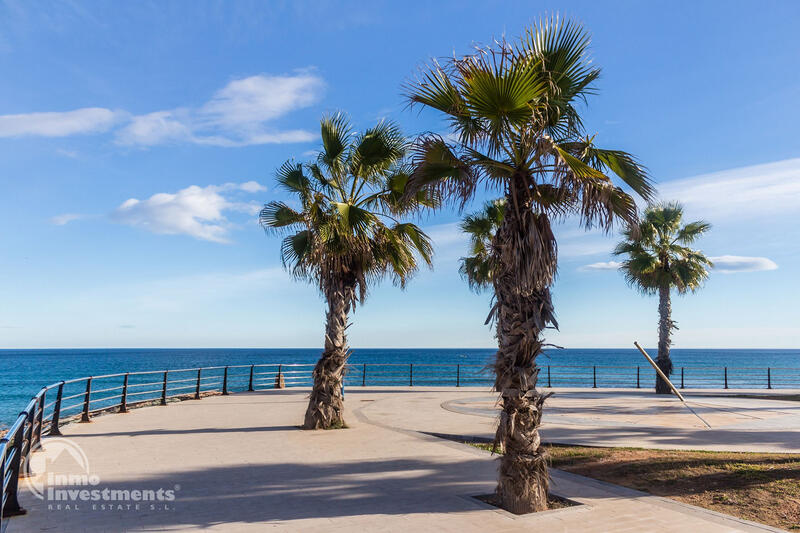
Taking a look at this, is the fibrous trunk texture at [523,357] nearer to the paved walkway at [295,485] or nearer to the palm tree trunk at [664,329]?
the paved walkway at [295,485]

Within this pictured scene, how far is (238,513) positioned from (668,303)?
21.0 m

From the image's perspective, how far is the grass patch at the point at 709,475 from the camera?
6.23 metres

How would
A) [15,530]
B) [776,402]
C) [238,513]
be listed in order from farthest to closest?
[776,402] < [238,513] < [15,530]

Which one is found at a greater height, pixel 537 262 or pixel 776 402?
pixel 537 262

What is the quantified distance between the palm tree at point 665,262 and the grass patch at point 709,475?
13.9m

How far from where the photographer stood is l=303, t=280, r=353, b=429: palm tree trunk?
11680mm

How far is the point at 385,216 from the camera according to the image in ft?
39.1

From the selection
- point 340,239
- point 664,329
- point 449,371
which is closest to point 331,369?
point 340,239

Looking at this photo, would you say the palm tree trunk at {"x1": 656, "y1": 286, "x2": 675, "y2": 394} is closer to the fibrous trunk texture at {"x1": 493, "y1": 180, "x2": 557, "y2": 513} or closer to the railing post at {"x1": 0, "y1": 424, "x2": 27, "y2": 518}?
the fibrous trunk texture at {"x1": 493, "y1": 180, "x2": 557, "y2": 513}

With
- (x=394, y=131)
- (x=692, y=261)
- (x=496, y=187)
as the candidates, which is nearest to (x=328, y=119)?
(x=394, y=131)

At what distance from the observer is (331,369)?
11.7 metres

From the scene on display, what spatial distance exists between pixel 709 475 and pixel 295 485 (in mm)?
5754

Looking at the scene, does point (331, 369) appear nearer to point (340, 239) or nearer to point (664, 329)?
point (340, 239)

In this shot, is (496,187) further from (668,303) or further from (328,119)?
(668,303)
